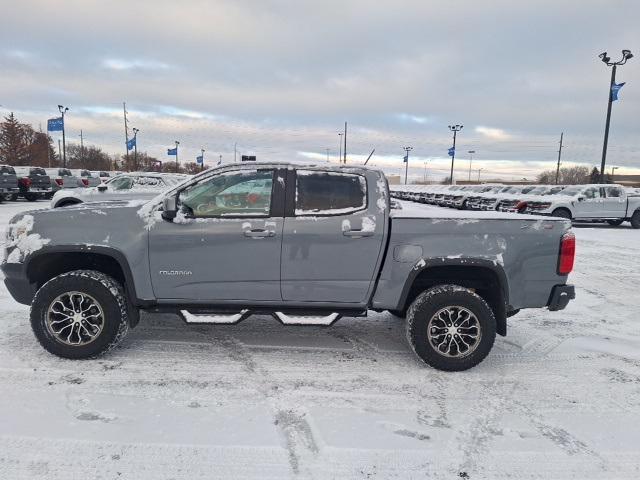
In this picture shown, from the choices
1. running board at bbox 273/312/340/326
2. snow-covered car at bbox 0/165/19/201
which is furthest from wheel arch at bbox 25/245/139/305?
snow-covered car at bbox 0/165/19/201

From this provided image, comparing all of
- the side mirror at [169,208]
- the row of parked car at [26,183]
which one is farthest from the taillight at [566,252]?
the row of parked car at [26,183]

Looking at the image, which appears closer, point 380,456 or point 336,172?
point 380,456

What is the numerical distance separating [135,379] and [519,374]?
336 centimetres

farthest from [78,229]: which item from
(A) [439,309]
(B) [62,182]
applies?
(B) [62,182]

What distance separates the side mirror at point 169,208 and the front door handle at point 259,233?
0.65 meters

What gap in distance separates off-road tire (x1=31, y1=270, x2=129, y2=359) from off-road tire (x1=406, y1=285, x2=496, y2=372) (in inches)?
103

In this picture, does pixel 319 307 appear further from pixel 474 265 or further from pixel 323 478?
pixel 323 478

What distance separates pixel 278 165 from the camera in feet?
13.5

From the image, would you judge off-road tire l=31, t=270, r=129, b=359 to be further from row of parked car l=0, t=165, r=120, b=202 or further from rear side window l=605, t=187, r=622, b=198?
row of parked car l=0, t=165, r=120, b=202

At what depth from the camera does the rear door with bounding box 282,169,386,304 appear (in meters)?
3.89

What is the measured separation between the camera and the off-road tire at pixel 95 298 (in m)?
3.91

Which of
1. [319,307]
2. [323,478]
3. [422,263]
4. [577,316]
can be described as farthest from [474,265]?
[577,316]

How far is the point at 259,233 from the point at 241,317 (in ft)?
2.61

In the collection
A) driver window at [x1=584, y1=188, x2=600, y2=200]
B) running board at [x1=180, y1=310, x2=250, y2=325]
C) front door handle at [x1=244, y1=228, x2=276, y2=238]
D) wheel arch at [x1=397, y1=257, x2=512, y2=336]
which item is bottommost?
running board at [x1=180, y1=310, x2=250, y2=325]
